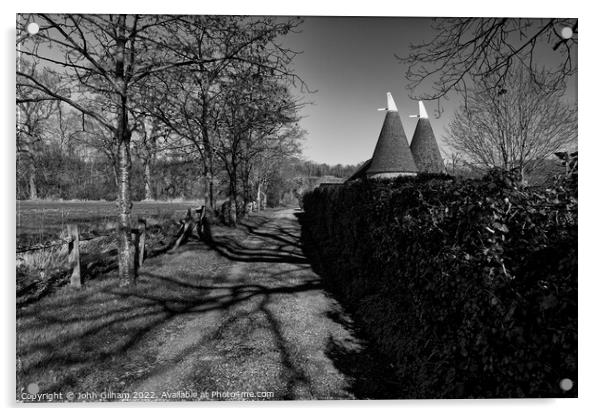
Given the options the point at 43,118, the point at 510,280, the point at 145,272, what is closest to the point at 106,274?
the point at 145,272

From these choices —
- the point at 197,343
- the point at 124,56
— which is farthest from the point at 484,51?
the point at 124,56

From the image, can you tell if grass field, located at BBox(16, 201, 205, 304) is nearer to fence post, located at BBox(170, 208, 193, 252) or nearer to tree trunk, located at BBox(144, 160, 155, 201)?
tree trunk, located at BBox(144, 160, 155, 201)

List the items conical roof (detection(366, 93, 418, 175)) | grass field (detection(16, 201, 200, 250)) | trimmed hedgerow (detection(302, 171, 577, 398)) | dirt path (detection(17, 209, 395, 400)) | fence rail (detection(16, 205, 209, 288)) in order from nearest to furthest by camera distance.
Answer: trimmed hedgerow (detection(302, 171, 577, 398)) < dirt path (detection(17, 209, 395, 400)) < grass field (detection(16, 201, 200, 250)) < fence rail (detection(16, 205, 209, 288)) < conical roof (detection(366, 93, 418, 175))

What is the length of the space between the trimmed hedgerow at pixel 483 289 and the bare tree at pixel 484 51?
123 cm

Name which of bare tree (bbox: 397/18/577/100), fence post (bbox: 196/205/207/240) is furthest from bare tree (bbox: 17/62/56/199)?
fence post (bbox: 196/205/207/240)

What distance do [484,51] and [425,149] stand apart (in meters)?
16.6

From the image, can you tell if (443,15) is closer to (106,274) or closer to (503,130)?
(106,274)

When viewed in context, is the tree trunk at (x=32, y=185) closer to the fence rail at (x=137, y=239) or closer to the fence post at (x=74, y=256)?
the fence rail at (x=137, y=239)

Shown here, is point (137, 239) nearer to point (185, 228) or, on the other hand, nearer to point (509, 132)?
point (185, 228)

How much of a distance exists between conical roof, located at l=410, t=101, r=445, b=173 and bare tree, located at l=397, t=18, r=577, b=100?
1479 centimetres

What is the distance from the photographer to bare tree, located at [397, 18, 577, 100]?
307cm

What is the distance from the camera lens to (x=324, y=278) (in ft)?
21.7

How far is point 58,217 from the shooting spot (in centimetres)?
447

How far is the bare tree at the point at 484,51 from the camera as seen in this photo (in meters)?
3.07
